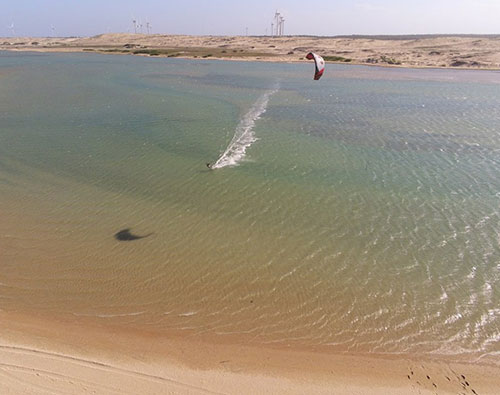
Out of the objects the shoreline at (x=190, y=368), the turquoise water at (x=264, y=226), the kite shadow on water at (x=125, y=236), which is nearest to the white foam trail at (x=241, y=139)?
the turquoise water at (x=264, y=226)

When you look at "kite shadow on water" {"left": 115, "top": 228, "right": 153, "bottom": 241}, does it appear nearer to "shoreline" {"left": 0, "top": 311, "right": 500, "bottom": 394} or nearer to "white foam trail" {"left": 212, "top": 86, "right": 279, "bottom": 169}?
"shoreline" {"left": 0, "top": 311, "right": 500, "bottom": 394}

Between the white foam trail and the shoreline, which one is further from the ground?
the white foam trail

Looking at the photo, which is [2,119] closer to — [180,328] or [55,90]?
[55,90]

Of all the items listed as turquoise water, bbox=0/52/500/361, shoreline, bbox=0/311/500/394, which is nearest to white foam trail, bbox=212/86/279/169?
turquoise water, bbox=0/52/500/361

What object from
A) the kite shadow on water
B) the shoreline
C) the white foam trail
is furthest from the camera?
the white foam trail

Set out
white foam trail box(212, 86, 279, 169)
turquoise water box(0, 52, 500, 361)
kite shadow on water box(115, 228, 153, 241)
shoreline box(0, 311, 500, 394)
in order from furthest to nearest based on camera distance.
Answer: white foam trail box(212, 86, 279, 169) → kite shadow on water box(115, 228, 153, 241) → turquoise water box(0, 52, 500, 361) → shoreline box(0, 311, 500, 394)

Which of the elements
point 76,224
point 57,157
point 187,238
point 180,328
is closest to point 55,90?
point 57,157
